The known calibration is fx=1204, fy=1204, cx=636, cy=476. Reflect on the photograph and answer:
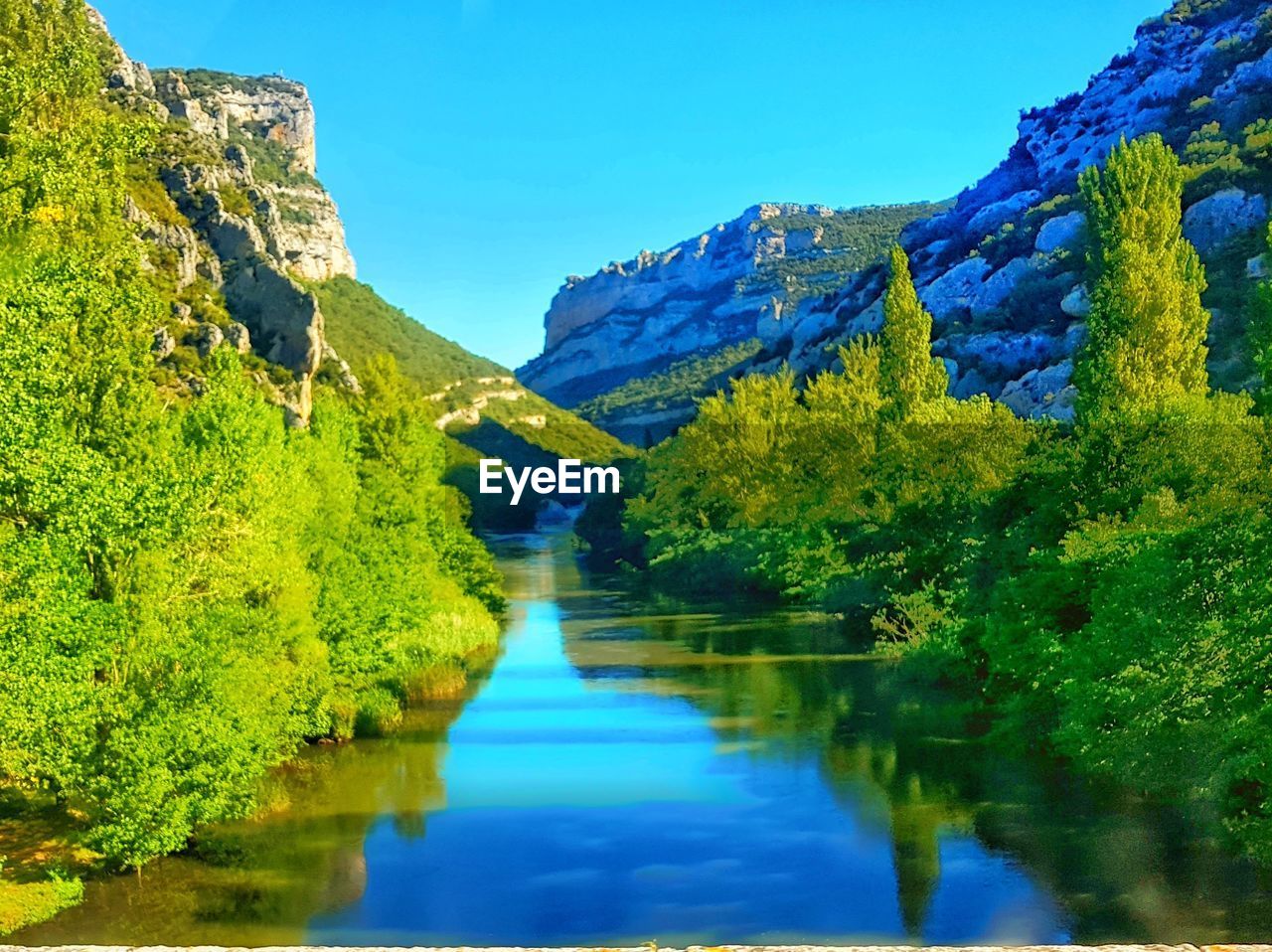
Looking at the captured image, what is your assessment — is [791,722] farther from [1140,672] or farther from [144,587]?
[144,587]

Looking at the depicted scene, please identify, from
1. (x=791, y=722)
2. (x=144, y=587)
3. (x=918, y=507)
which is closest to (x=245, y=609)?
(x=144, y=587)

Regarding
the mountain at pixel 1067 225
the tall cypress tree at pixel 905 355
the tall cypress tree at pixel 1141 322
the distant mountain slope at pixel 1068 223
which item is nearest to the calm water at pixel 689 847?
the tall cypress tree at pixel 1141 322

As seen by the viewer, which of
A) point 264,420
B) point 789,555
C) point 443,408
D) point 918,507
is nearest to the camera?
point 264,420

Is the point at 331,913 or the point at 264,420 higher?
the point at 264,420

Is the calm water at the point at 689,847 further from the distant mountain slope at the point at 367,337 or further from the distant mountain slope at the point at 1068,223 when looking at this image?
the distant mountain slope at the point at 367,337

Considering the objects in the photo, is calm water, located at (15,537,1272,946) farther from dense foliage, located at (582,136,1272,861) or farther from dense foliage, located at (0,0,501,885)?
dense foliage, located at (0,0,501,885)

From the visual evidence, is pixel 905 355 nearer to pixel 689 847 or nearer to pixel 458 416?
pixel 689 847

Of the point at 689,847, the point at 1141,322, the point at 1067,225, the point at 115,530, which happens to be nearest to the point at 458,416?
the point at 1067,225
